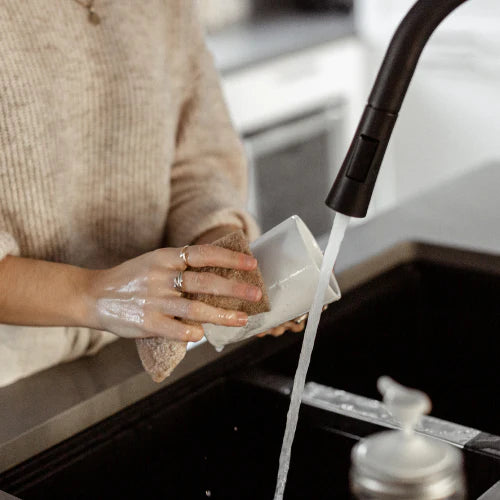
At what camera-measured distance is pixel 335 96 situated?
3.17 meters

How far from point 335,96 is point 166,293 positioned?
2.53m

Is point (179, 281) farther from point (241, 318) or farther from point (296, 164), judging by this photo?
point (296, 164)

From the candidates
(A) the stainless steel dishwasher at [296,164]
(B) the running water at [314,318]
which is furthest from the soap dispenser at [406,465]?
(A) the stainless steel dishwasher at [296,164]

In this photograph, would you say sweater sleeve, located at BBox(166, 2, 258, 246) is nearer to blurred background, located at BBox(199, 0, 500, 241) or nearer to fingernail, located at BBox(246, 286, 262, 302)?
fingernail, located at BBox(246, 286, 262, 302)

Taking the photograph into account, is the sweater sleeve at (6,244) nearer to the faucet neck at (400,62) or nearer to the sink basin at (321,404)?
the sink basin at (321,404)

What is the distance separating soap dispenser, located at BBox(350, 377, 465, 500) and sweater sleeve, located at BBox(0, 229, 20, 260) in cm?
38

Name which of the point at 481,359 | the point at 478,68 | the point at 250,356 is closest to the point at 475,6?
the point at 478,68

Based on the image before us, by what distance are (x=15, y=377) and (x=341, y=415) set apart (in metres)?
0.33

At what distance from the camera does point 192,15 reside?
1087 mm

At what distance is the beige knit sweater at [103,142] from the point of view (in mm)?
883

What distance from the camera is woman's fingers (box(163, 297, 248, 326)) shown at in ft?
2.36

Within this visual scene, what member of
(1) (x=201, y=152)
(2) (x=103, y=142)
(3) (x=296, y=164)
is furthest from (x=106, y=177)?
(3) (x=296, y=164)

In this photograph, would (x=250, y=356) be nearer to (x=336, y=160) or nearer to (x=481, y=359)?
(x=481, y=359)

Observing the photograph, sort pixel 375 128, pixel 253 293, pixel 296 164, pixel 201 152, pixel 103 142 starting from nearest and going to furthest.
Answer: pixel 375 128
pixel 253 293
pixel 103 142
pixel 201 152
pixel 296 164
